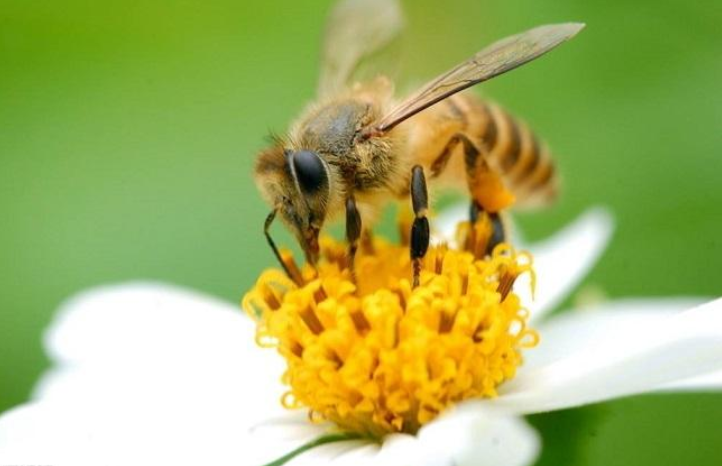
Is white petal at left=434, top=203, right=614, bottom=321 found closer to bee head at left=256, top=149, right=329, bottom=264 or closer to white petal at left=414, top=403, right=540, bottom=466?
bee head at left=256, top=149, right=329, bottom=264

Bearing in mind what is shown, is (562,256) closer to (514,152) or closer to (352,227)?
(514,152)

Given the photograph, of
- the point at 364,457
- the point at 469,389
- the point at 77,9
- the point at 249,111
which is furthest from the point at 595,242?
the point at 77,9

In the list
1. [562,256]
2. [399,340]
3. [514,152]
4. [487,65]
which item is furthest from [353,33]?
[399,340]

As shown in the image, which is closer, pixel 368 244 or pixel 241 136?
pixel 368 244

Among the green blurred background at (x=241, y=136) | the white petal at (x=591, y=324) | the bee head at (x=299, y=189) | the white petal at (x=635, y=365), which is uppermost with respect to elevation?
the green blurred background at (x=241, y=136)

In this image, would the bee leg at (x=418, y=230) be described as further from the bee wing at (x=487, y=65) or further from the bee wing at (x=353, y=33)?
the bee wing at (x=353, y=33)

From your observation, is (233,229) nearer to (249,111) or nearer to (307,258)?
(249,111)

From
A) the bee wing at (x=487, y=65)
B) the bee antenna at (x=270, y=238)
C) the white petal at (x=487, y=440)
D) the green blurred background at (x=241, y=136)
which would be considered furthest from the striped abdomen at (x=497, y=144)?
the white petal at (x=487, y=440)

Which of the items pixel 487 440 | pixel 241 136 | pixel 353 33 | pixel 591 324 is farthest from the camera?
pixel 241 136
